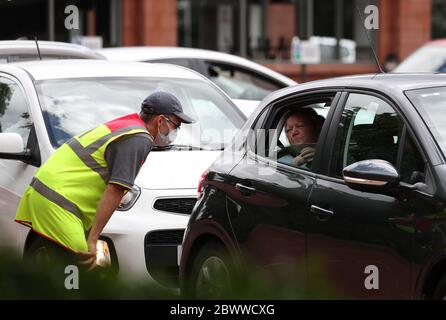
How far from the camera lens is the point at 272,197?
6.36m

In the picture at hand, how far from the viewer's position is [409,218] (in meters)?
5.36

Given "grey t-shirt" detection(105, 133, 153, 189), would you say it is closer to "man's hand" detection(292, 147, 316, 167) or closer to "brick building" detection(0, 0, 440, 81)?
"man's hand" detection(292, 147, 316, 167)

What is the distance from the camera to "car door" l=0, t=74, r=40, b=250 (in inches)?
336

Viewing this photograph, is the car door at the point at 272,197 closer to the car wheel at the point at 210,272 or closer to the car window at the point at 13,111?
the car wheel at the point at 210,272

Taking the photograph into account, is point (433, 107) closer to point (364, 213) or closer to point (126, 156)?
point (364, 213)

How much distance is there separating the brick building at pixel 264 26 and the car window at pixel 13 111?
2019cm

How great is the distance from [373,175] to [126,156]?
1.53 m

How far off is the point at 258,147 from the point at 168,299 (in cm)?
307

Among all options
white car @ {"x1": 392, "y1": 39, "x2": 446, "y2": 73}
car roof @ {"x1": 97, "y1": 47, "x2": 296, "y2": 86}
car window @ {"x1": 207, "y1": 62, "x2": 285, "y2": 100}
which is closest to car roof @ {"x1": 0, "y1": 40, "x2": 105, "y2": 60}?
car roof @ {"x1": 97, "y1": 47, "x2": 296, "y2": 86}

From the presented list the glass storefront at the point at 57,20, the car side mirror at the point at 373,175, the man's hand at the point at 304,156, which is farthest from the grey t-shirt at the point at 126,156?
the glass storefront at the point at 57,20

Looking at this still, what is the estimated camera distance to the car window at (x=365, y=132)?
591cm

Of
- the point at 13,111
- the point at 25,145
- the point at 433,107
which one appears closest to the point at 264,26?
the point at 13,111

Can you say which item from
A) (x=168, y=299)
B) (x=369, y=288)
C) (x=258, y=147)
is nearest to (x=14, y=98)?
(x=258, y=147)
